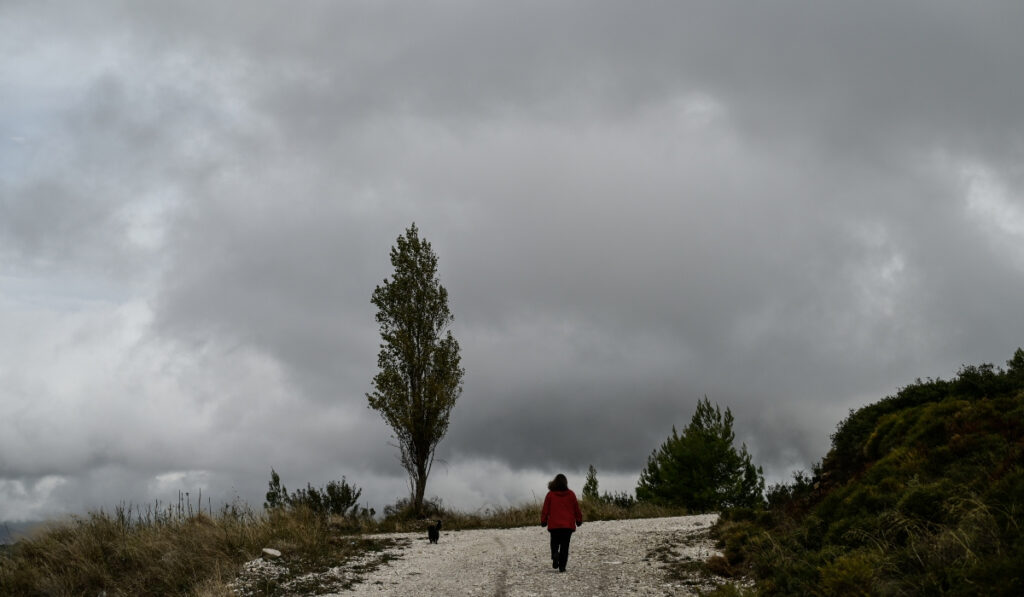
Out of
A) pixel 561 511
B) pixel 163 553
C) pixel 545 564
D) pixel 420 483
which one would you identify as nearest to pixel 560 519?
pixel 561 511

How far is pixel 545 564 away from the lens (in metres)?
13.4

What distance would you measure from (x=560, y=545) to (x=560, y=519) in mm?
474

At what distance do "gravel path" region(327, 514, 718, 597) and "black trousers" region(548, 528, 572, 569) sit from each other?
0.25 m

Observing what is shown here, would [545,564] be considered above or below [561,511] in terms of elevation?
below

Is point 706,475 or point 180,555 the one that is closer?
point 180,555

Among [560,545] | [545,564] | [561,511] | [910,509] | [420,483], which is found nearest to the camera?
[910,509]

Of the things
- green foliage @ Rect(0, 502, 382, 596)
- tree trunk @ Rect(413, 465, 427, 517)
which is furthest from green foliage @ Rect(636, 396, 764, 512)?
green foliage @ Rect(0, 502, 382, 596)

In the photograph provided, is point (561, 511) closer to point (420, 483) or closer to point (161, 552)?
point (161, 552)

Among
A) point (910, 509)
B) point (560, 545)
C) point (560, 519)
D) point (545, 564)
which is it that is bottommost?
point (545, 564)

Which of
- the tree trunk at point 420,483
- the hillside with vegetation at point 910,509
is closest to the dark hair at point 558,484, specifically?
the hillside with vegetation at point 910,509

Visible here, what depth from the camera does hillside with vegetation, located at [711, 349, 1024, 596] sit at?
6.46 m

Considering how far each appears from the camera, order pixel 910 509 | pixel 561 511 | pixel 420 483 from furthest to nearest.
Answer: pixel 420 483 → pixel 561 511 → pixel 910 509

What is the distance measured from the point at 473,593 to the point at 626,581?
8.57 feet

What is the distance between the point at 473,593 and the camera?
34.9 ft
